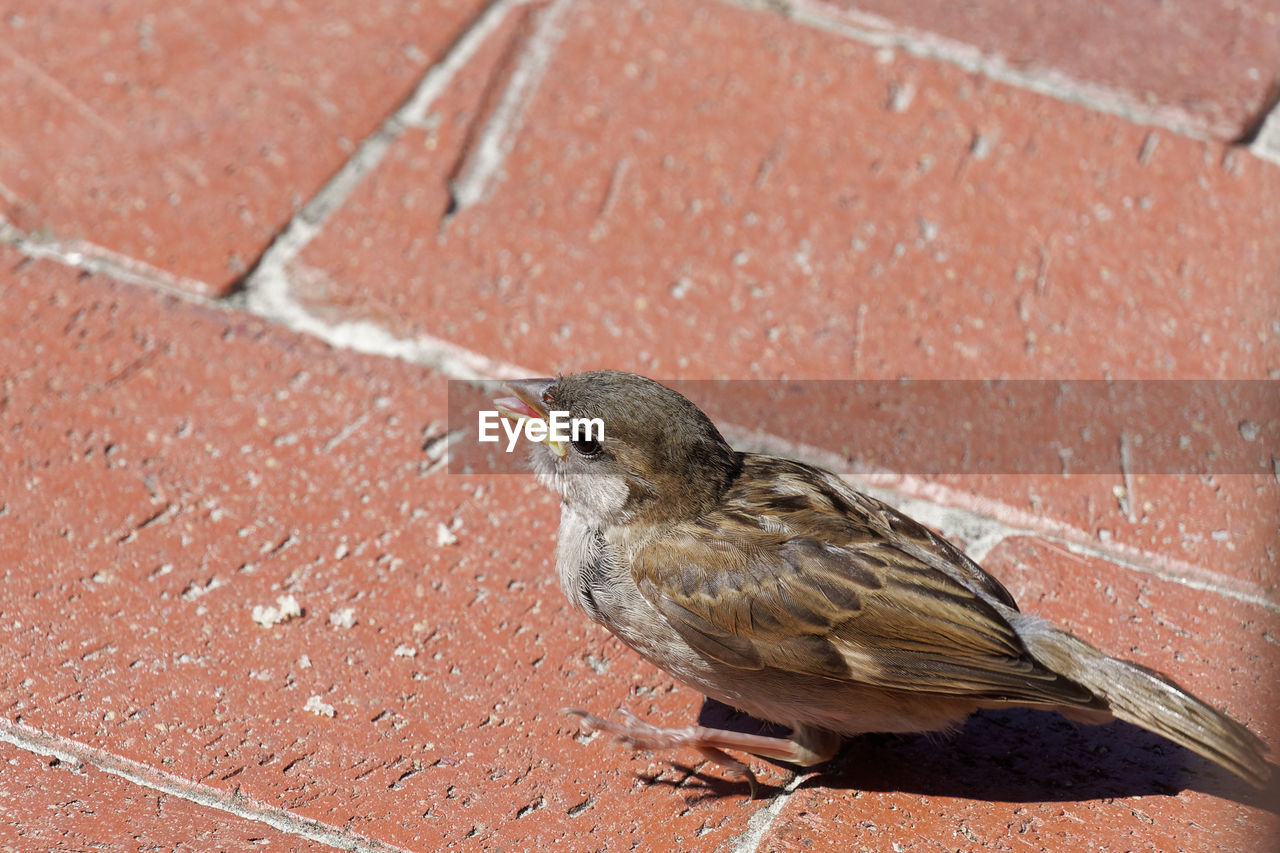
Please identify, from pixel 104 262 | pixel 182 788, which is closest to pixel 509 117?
pixel 104 262

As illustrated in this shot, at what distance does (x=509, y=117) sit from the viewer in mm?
3496

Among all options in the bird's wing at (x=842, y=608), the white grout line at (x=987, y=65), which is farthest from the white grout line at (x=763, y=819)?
the white grout line at (x=987, y=65)

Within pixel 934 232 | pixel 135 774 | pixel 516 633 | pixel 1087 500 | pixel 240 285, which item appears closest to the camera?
pixel 135 774

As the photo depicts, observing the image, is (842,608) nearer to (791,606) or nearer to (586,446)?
(791,606)

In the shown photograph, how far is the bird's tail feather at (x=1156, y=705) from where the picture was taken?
2.12 metres

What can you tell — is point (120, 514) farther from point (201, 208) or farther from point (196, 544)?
point (201, 208)

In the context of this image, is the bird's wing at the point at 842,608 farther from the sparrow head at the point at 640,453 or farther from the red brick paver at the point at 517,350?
the red brick paver at the point at 517,350

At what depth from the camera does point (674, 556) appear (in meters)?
2.33

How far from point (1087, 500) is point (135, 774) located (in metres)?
2.05

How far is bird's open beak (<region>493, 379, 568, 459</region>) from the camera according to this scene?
2535 mm

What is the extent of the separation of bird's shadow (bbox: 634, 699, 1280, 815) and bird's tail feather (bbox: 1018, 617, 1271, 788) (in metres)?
0.10

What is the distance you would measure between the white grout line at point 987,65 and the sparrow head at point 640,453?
180 cm

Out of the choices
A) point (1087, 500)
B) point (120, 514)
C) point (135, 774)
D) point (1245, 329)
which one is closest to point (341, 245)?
point (120, 514)

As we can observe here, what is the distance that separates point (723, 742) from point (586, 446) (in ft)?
2.10
